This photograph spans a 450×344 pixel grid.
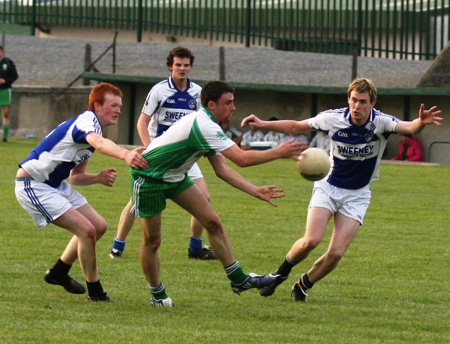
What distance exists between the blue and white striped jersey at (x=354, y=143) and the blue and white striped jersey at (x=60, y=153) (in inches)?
81.5

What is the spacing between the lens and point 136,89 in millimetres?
25344

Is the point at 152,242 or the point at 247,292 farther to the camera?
the point at 247,292

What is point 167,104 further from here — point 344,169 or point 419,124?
point 419,124

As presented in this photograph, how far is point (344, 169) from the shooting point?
8.21 metres

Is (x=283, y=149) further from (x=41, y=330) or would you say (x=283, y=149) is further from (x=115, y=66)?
(x=115, y=66)

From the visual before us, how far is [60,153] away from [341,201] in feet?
8.15

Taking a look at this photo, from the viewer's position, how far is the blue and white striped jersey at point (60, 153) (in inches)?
296

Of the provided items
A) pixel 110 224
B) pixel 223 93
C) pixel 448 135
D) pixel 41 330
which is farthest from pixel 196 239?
pixel 448 135

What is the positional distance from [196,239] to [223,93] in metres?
3.18

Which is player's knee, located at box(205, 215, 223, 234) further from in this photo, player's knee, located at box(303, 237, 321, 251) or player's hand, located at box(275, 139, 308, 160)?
player's hand, located at box(275, 139, 308, 160)

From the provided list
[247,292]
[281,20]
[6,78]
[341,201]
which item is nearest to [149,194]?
[247,292]

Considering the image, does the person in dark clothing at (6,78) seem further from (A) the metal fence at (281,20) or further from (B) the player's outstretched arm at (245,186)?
(B) the player's outstretched arm at (245,186)

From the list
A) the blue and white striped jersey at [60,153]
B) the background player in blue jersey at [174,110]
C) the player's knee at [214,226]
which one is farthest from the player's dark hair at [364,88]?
the background player in blue jersey at [174,110]

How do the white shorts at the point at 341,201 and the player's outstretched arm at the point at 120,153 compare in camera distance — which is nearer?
the player's outstretched arm at the point at 120,153
